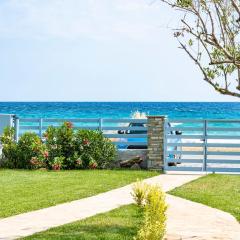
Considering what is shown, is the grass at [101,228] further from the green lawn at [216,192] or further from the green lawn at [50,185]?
the green lawn at [216,192]

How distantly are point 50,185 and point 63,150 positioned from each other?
4625mm

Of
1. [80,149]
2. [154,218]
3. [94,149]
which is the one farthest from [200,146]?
[154,218]

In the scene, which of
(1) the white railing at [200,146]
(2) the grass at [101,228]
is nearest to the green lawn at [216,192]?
(1) the white railing at [200,146]

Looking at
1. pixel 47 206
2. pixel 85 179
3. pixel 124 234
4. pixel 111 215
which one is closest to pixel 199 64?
pixel 124 234

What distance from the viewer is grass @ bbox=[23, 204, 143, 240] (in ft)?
31.3

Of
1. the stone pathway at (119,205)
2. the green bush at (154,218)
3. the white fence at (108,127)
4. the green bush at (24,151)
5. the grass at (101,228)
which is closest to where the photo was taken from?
the green bush at (154,218)

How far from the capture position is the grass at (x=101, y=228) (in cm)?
955

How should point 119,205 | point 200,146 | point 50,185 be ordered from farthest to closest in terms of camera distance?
point 200,146, point 50,185, point 119,205

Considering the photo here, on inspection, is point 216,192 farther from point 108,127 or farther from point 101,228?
point 108,127

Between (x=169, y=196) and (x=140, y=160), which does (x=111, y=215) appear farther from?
(x=140, y=160)

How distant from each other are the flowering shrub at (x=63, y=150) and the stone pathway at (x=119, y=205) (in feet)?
19.3

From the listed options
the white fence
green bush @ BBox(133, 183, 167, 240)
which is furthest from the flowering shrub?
green bush @ BBox(133, 183, 167, 240)

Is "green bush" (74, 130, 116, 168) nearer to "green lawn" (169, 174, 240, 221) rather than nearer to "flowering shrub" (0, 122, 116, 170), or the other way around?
"flowering shrub" (0, 122, 116, 170)

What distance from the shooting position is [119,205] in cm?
1277
